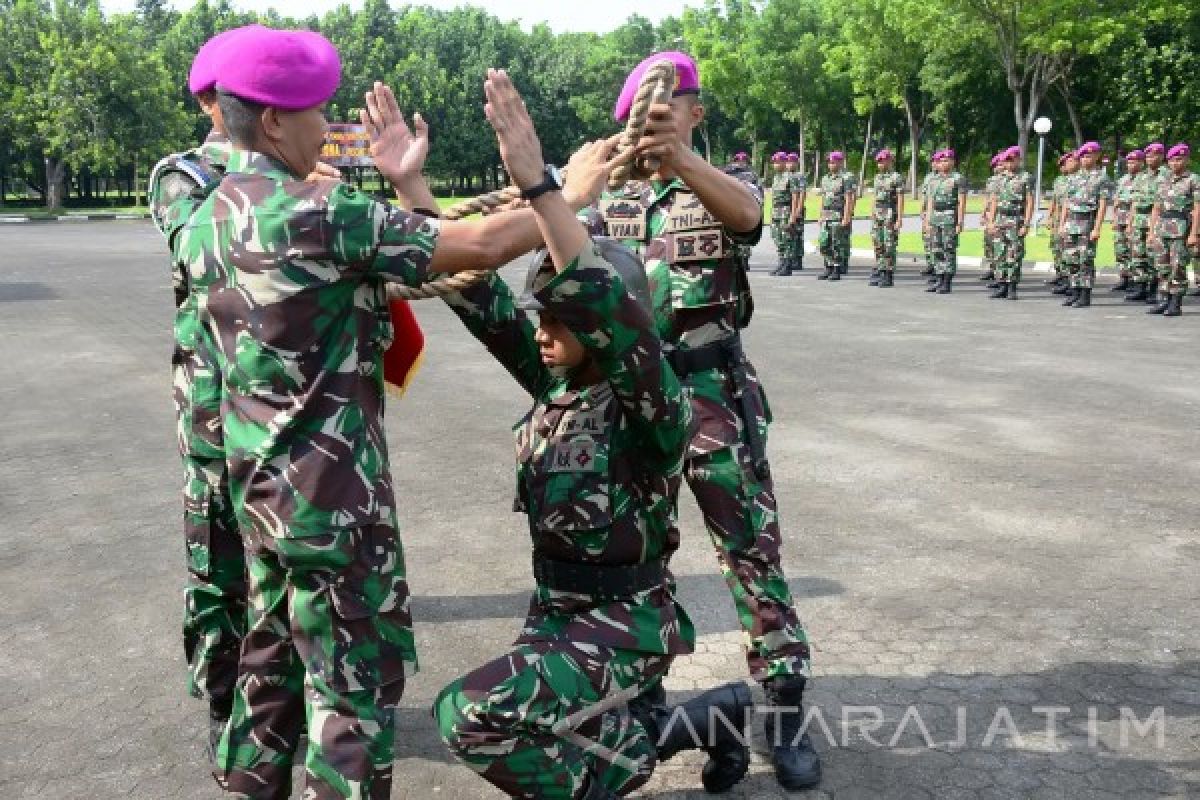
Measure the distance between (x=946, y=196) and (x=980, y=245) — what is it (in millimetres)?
7332

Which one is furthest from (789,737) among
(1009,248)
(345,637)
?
(1009,248)

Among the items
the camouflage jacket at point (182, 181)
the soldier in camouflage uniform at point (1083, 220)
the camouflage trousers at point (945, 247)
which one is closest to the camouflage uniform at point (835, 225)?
the camouflage trousers at point (945, 247)

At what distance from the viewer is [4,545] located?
5797mm

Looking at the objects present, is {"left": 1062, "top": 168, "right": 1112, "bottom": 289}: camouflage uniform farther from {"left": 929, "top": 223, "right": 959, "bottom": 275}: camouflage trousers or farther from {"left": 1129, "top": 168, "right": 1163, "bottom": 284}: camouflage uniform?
{"left": 929, "top": 223, "right": 959, "bottom": 275}: camouflage trousers

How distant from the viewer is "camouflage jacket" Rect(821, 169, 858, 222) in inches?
736

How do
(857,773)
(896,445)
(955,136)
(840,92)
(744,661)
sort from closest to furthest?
(857,773) → (744,661) → (896,445) → (955,136) → (840,92)

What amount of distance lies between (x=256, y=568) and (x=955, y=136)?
1989 inches

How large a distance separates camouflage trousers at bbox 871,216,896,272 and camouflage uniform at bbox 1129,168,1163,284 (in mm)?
3524

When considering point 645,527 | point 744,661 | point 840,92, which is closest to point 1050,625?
point 744,661

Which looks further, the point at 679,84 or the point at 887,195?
the point at 887,195

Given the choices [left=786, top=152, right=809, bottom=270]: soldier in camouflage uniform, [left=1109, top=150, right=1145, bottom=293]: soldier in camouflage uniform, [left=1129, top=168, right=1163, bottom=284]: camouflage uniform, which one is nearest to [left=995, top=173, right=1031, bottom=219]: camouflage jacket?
[left=1109, top=150, right=1145, bottom=293]: soldier in camouflage uniform

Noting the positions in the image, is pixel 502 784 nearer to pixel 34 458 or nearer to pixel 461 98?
pixel 34 458

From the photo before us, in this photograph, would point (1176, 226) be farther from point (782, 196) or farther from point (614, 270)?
point (614, 270)

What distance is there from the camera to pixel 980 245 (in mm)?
24047
